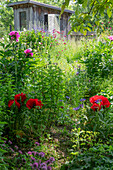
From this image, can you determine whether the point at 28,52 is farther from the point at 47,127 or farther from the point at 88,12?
the point at 88,12

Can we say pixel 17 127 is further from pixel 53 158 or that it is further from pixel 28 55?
pixel 28 55

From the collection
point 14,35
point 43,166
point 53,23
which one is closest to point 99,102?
point 43,166

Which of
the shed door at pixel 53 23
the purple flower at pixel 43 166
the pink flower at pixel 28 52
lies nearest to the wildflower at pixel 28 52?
the pink flower at pixel 28 52

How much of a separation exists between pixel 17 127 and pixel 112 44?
12.1ft

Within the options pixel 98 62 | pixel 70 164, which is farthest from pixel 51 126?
pixel 98 62

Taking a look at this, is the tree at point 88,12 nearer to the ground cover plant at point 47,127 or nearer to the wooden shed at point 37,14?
the ground cover plant at point 47,127

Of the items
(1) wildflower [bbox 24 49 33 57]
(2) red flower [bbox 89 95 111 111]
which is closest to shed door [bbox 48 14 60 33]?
(1) wildflower [bbox 24 49 33 57]

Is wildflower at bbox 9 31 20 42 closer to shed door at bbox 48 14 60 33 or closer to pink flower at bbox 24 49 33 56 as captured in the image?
pink flower at bbox 24 49 33 56

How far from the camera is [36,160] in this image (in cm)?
209

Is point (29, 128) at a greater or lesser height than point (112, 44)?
lesser

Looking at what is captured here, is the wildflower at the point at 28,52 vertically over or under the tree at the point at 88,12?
under

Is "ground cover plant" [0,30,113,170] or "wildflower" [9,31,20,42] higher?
"wildflower" [9,31,20,42]

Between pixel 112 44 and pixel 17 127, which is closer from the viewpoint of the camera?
pixel 17 127

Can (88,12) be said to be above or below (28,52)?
above
